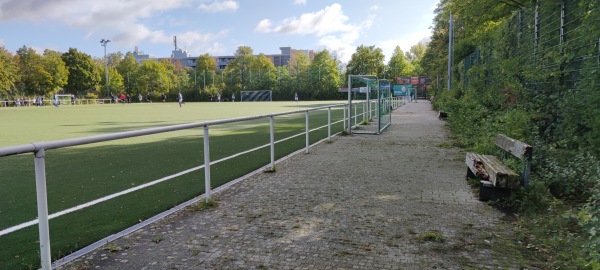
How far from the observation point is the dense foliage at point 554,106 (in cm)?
513

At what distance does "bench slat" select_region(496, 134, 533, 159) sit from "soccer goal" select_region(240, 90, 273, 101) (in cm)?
8039

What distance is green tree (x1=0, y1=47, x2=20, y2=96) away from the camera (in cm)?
6316

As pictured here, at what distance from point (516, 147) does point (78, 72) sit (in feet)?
309

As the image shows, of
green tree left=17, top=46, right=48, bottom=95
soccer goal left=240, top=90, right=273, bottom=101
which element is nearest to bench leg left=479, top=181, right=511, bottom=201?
soccer goal left=240, top=90, right=273, bottom=101

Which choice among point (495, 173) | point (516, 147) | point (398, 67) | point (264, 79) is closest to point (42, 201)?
point (495, 173)

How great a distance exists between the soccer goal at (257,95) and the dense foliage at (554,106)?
74875 mm

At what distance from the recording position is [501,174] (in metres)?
5.13

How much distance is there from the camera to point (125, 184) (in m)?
6.81

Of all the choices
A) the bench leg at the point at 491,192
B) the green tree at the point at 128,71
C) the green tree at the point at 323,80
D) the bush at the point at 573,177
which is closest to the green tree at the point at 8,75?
the green tree at the point at 128,71

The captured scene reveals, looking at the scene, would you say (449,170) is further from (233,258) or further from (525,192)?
(233,258)

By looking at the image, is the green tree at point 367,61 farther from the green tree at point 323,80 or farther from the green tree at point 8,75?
the green tree at point 8,75

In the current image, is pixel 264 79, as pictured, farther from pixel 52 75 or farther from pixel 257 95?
pixel 52 75

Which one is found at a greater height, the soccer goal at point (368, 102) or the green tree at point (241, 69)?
the green tree at point (241, 69)

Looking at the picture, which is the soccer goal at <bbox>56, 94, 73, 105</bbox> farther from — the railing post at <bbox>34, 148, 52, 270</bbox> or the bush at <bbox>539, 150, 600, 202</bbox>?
the bush at <bbox>539, 150, 600, 202</bbox>
